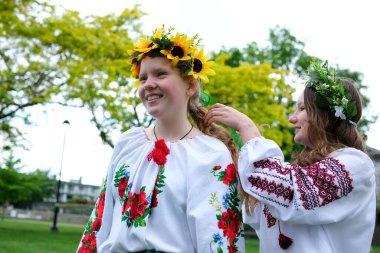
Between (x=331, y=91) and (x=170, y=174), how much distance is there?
97cm

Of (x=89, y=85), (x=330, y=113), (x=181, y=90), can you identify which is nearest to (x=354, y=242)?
(x=330, y=113)

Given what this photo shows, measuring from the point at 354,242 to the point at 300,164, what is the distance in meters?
0.47

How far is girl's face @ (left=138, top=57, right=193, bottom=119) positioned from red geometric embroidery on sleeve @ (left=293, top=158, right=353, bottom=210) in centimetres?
72

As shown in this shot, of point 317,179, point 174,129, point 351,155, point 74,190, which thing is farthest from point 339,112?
point 74,190

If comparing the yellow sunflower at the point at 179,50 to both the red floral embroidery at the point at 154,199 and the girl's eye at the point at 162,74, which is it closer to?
the girl's eye at the point at 162,74

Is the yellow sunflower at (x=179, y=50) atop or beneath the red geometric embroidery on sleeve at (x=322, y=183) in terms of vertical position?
atop

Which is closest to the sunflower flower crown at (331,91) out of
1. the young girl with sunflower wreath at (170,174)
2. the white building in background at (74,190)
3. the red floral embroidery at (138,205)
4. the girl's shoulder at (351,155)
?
the girl's shoulder at (351,155)

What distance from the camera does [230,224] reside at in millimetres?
2551

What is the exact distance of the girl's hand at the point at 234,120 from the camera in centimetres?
266

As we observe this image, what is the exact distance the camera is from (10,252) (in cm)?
1088

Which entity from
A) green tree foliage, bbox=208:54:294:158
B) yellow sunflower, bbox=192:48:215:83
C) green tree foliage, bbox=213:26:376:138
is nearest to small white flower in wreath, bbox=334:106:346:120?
yellow sunflower, bbox=192:48:215:83

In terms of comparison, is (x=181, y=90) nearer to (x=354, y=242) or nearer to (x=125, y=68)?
(x=354, y=242)

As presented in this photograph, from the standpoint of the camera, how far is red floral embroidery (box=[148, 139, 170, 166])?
263 cm

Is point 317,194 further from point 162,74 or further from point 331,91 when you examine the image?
point 162,74
